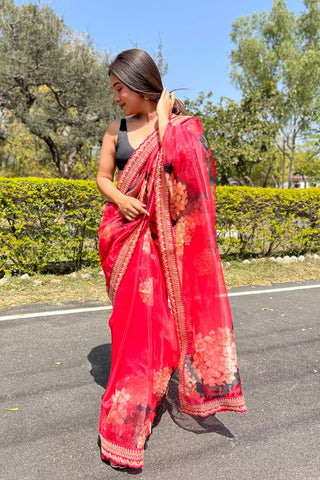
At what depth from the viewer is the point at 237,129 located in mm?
16469

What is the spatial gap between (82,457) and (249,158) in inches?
623

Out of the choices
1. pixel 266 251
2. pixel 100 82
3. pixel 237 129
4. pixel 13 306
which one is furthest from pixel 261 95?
pixel 13 306

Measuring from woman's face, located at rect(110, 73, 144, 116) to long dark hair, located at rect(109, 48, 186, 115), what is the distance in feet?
0.09

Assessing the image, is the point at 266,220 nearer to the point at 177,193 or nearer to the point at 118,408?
the point at 177,193

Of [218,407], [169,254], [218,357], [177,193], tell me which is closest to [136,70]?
[177,193]

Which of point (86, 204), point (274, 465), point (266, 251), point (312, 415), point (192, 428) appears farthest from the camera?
point (266, 251)

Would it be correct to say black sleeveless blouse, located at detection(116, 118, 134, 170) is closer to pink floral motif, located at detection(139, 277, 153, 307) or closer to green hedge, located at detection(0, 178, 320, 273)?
pink floral motif, located at detection(139, 277, 153, 307)

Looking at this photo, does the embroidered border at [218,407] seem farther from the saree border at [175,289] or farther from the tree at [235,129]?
the tree at [235,129]

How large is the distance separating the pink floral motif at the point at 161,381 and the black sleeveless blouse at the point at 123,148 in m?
1.25

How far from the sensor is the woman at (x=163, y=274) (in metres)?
2.09

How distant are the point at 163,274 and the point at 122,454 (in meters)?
0.97

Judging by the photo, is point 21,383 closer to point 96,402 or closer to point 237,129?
point 96,402

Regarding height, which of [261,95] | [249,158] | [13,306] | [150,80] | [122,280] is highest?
[261,95]

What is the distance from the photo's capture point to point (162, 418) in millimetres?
2426
